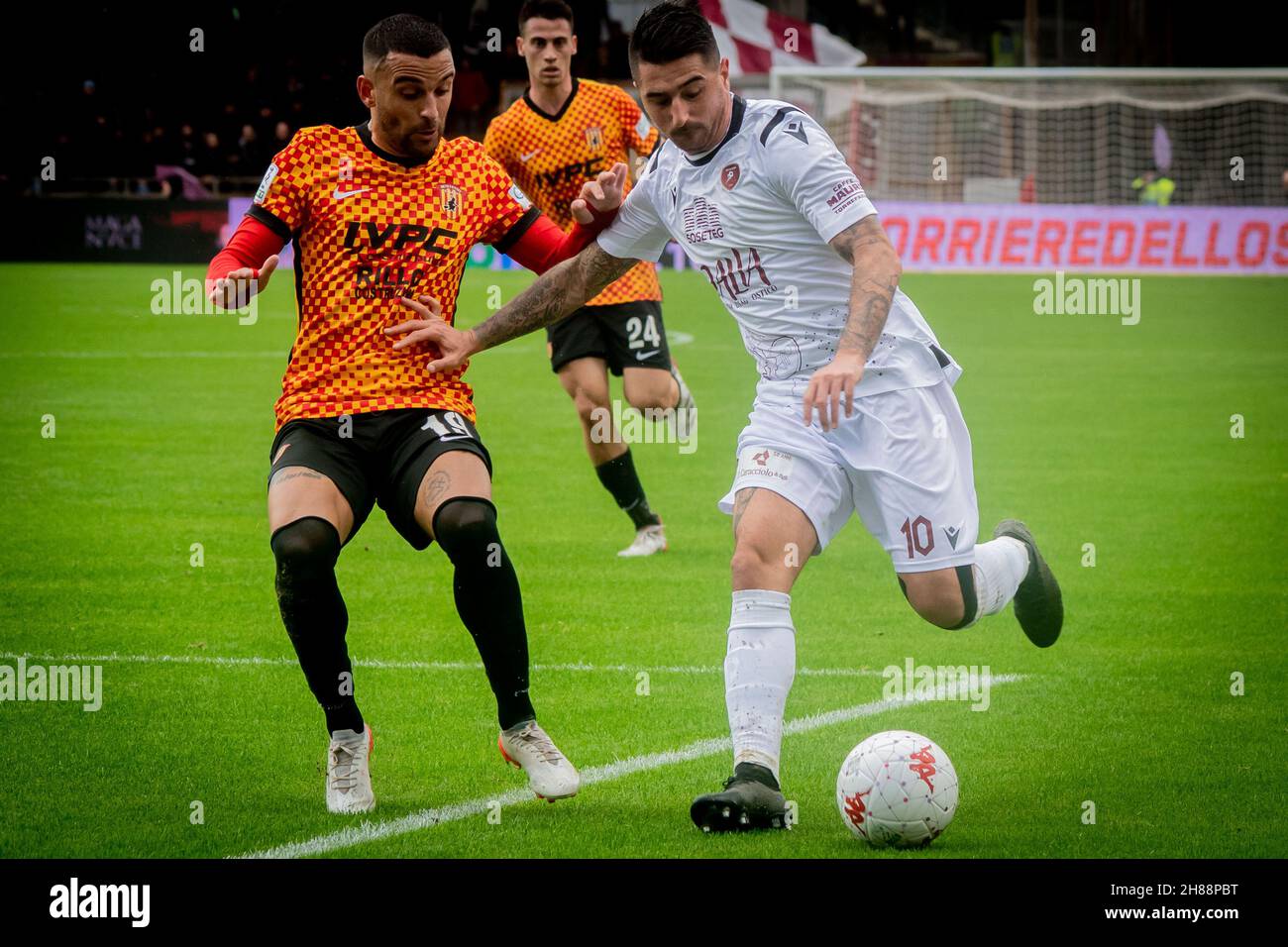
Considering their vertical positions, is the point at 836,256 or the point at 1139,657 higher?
the point at 836,256

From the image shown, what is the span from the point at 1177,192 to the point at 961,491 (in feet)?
92.1

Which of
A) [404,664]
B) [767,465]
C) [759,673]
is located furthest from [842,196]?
[404,664]

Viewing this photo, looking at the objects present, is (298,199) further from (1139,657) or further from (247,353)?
(247,353)

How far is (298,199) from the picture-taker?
5195 mm

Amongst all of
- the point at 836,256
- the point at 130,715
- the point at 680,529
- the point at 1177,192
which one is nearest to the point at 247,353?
the point at 680,529

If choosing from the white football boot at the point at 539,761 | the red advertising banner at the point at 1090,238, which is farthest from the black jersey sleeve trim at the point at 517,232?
the red advertising banner at the point at 1090,238

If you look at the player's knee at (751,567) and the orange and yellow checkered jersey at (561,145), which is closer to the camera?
the player's knee at (751,567)

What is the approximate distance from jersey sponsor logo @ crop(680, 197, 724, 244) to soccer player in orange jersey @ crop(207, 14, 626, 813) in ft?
1.14

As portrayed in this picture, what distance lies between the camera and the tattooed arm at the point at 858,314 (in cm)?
448

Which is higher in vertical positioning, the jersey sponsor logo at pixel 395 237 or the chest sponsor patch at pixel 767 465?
the jersey sponsor logo at pixel 395 237

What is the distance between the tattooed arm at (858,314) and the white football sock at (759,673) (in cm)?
62

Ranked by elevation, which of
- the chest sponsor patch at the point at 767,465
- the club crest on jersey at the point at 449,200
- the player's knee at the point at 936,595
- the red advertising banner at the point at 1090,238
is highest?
the red advertising banner at the point at 1090,238

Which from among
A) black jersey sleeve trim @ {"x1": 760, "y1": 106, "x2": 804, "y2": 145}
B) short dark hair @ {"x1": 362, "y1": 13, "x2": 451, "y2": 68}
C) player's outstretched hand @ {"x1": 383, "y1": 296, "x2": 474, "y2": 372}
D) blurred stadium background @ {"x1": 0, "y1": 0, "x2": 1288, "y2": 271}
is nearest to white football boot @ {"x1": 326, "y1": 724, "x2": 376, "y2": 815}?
player's outstretched hand @ {"x1": 383, "y1": 296, "x2": 474, "y2": 372}

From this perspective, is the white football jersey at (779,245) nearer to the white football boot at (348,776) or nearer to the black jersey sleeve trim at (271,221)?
the black jersey sleeve trim at (271,221)
